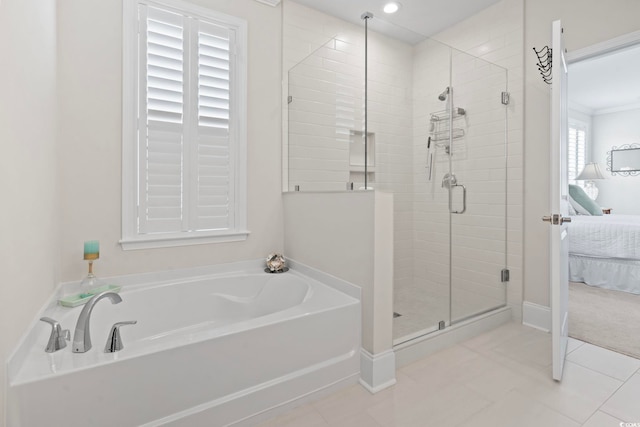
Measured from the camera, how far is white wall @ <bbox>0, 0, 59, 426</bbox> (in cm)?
109

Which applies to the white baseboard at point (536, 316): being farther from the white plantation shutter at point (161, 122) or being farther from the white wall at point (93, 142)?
the white plantation shutter at point (161, 122)

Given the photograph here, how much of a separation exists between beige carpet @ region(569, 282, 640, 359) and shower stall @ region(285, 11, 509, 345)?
605mm

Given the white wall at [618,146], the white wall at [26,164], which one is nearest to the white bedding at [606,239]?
the white wall at [618,146]

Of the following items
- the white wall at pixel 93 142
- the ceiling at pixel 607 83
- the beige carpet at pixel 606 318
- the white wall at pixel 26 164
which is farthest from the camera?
the ceiling at pixel 607 83

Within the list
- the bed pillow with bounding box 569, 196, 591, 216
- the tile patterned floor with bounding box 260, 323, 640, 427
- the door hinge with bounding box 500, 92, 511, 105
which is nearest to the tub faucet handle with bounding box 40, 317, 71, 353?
the tile patterned floor with bounding box 260, 323, 640, 427

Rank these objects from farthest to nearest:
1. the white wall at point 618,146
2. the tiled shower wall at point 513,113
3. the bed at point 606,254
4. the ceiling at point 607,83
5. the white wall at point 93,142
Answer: the white wall at point 618,146, the ceiling at point 607,83, the bed at point 606,254, the tiled shower wall at point 513,113, the white wall at point 93,142

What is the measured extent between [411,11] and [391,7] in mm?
199

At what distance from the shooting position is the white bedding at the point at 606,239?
332 cm

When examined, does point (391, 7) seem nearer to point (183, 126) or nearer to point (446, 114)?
point (446, 114)

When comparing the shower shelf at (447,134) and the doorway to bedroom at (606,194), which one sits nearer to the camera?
the doorway to bedroom at (606,194)

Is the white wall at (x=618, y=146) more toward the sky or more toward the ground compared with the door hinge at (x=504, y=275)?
more toward the sky

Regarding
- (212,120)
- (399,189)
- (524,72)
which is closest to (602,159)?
(524,72)

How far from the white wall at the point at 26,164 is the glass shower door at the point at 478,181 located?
257 centimetres

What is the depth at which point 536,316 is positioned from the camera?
2504 mm
